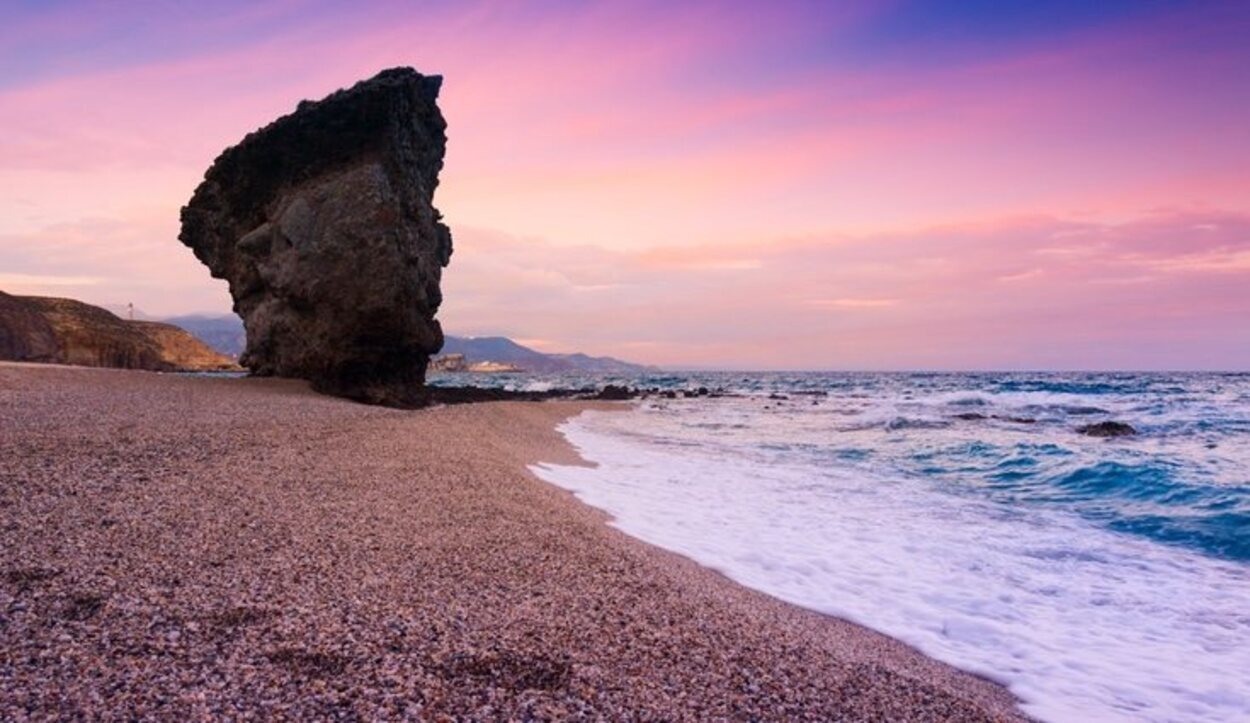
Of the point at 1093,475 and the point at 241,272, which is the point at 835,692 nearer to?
the point at 1093,475

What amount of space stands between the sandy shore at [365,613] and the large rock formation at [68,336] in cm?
3546

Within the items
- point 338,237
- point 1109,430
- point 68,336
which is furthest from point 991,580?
point 68,336

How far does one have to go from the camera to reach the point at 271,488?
6.20 m

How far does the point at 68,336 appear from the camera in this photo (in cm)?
4416

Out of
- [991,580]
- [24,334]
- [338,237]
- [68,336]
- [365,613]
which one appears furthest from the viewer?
[68,336]

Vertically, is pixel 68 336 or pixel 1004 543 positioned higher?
pixel 68 336

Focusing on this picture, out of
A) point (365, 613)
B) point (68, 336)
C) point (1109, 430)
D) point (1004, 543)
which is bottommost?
point (1004, 543)

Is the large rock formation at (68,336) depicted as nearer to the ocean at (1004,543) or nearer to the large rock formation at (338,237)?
the large rock formation at (338,237)

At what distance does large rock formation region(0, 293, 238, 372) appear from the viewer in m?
37.6

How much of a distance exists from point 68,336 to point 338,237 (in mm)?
36196

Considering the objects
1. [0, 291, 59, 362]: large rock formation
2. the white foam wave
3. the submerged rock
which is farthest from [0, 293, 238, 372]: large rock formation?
the submerged rock

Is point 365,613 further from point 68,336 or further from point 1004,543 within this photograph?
point 68,336

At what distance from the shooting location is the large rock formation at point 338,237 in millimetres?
20078

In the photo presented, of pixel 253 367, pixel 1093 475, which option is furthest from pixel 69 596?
pixel 253 367
